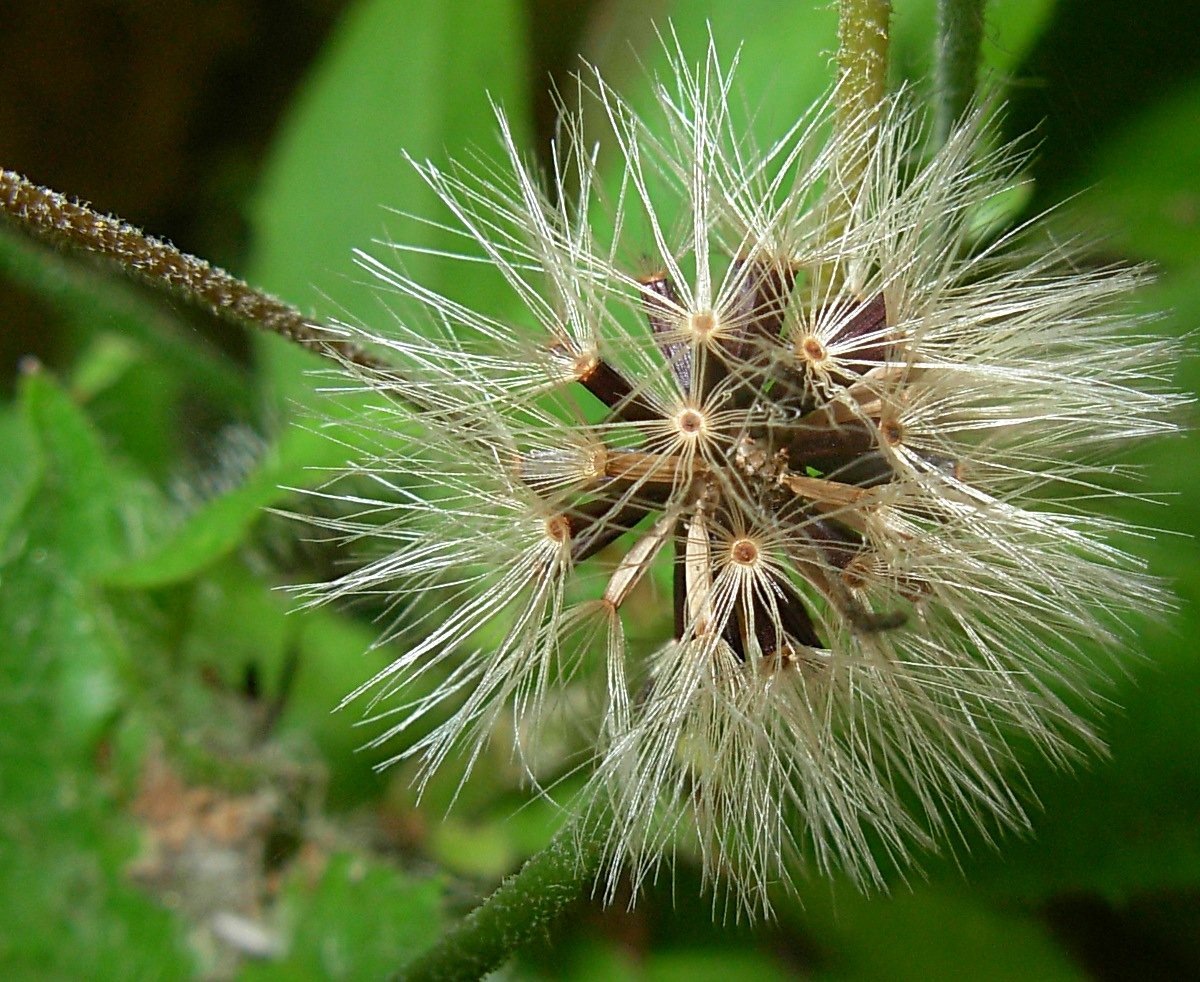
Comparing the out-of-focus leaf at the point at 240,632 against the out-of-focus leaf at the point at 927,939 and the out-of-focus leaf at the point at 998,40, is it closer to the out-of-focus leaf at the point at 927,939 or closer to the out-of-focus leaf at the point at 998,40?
the out-of-focus leaf at the point at 927,939

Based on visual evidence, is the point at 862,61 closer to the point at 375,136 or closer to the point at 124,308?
the point at 375,136

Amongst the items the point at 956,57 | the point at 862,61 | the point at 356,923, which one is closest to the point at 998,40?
the point at 956,57

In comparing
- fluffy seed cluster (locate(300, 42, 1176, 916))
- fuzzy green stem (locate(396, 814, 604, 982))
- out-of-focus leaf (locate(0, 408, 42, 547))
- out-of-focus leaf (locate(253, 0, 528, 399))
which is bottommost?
fuzzy green stem (locate(396, 814, 604, 982))

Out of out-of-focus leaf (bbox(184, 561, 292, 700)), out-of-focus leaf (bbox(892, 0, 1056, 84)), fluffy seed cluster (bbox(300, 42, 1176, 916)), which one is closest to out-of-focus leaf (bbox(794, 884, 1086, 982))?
fluffy seed cluster (bbox(300, 42, 1176, 916))

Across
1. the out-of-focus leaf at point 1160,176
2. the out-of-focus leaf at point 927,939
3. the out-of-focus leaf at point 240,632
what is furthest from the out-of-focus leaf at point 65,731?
the out-of-focus leaf at point 1160,176

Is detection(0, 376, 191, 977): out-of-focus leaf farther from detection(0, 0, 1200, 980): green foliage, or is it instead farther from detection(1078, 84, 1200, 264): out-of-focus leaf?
detection(1078, 84, 1200, 264): out-of-focus leaf

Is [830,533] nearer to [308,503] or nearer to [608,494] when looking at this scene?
[608,494]

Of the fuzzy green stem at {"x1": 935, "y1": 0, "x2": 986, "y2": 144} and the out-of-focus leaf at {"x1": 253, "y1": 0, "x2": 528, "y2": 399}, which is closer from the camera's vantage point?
the fuzzy green stem at {"x1": 935, "y1": 0, "x2": 986, "y2": 144}
